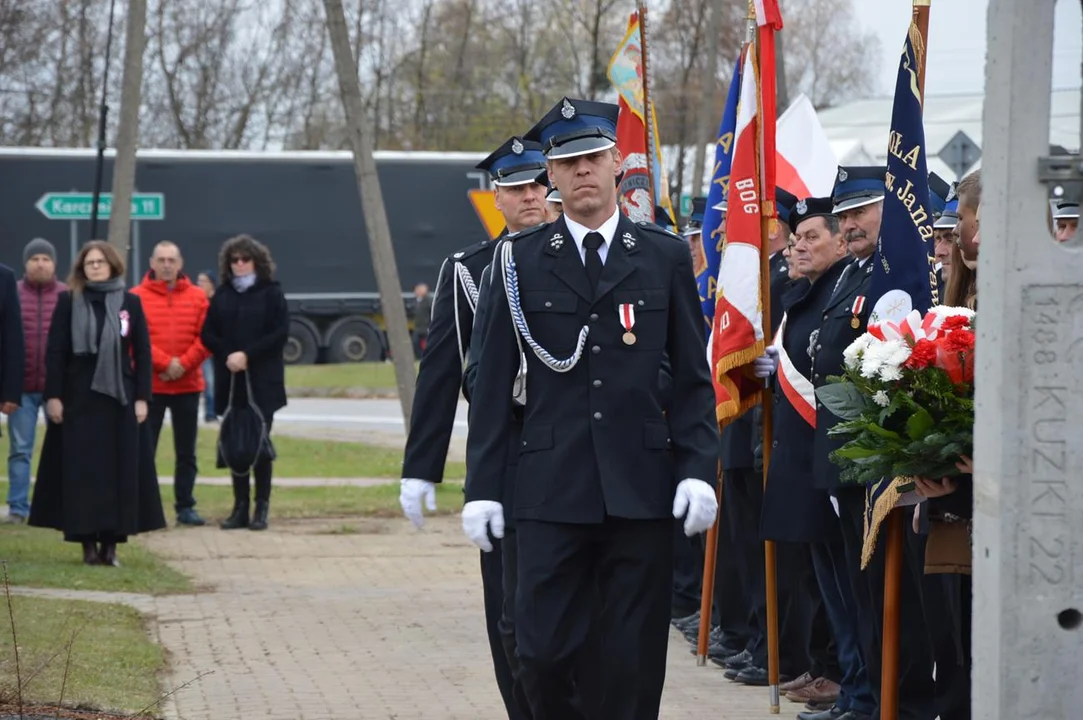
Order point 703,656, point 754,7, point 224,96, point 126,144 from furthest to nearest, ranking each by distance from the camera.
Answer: point 224,96 → point 126,144 → point 703,656 → point 754,7

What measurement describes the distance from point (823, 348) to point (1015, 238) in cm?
308

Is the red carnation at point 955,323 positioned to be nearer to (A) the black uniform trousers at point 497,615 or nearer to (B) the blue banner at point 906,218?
(B) the blue banner at point 906,218

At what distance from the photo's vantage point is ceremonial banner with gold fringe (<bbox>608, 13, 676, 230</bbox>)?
980 centimetres

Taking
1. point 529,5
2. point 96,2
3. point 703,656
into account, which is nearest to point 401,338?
point 703,656

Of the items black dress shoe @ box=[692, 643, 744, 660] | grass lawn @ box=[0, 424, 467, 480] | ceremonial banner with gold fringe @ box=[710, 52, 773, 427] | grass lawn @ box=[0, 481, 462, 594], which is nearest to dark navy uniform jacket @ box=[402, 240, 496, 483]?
ceremonial banner with gold fringe @ box=[710, 52, 773, 427]

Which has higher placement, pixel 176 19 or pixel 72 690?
pixel 176 19

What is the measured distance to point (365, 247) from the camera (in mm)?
35188

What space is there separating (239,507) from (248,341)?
1.32m

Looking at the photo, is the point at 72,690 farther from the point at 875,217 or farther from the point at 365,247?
the point at 365,247

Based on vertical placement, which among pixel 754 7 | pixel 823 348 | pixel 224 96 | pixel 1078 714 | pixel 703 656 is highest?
pixel 224 96

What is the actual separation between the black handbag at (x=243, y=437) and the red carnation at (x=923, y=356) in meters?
8.47

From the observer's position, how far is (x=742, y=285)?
289 inches

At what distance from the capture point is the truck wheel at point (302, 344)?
3531cm

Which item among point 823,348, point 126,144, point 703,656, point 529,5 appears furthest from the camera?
point 529,5
